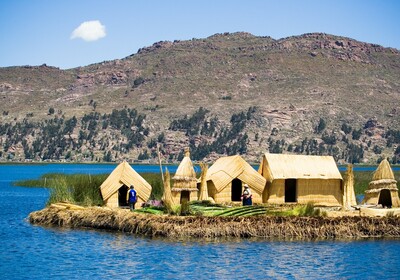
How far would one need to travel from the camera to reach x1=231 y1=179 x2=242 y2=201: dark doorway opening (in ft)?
138

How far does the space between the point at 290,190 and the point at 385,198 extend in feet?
17.5

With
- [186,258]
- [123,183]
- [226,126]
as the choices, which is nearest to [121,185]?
[123,183]

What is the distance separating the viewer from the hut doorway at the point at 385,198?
1594 inches

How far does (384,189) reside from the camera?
1597 inches

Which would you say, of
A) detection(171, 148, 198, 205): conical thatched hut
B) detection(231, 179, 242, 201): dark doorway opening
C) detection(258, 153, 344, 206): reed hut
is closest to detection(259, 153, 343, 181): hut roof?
detection(258, 153, 344, 206): reed hut

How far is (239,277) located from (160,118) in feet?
492

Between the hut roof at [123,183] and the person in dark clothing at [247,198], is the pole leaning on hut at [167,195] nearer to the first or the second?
the hut roof at [123,183]

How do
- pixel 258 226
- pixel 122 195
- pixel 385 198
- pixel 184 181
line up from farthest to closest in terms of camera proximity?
pixel 122 195
pixel 385 198
pixel 184 181
pixel 258 226

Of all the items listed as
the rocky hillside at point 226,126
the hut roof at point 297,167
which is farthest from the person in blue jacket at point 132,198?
the rocky hillside at point 226,126

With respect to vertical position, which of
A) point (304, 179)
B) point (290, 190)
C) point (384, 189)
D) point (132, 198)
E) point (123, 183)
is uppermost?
point (304, 179)

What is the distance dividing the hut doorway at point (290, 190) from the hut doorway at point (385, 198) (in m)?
4.63

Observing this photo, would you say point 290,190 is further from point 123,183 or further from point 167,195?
point 167,195

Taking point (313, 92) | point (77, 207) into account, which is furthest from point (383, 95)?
point (77, 207)

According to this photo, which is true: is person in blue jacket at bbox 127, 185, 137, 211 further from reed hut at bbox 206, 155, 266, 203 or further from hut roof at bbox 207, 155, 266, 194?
hut roof at bbox 207, 155, 266, 194
